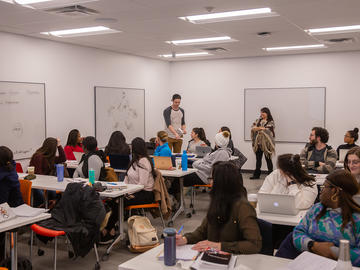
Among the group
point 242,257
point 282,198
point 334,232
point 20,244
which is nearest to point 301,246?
point 334,232

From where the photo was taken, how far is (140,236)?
4.42 metres

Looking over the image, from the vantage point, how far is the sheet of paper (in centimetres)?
208

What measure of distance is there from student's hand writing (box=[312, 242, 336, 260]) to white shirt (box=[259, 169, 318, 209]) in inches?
40.1

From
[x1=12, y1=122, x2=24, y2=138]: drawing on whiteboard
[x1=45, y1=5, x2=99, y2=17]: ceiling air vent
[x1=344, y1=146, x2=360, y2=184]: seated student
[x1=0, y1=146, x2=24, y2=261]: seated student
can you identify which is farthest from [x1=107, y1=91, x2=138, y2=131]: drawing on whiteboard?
[x1=344, y1=146, x2=360, y2=184]: seated student

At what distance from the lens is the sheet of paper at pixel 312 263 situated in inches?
82.0

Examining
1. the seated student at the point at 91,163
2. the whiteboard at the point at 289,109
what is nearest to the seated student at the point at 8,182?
the seated student at the point at 91,163

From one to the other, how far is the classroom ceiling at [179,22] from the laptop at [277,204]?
2.34m

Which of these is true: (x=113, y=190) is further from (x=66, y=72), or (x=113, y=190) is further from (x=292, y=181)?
(x=66, y=72)

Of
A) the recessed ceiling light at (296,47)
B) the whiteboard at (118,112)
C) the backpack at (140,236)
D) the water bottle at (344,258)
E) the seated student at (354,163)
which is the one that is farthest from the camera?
the whiteboard at (118,112)

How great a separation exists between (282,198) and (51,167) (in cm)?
342

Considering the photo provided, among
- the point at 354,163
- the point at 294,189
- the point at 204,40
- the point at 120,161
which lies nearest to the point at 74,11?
the point at 120,161

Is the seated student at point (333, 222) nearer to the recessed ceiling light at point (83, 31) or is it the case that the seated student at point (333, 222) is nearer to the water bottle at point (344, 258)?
the water bottle at point (344, 258)

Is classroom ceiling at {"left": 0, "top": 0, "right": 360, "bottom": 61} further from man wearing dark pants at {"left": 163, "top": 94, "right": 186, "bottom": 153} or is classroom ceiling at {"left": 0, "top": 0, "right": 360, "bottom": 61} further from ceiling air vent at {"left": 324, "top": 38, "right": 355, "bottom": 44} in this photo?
man wearing dark pants at {"left": 163, "top": 94, "right": 186, "bottom": 153}

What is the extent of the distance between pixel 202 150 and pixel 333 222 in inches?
181
